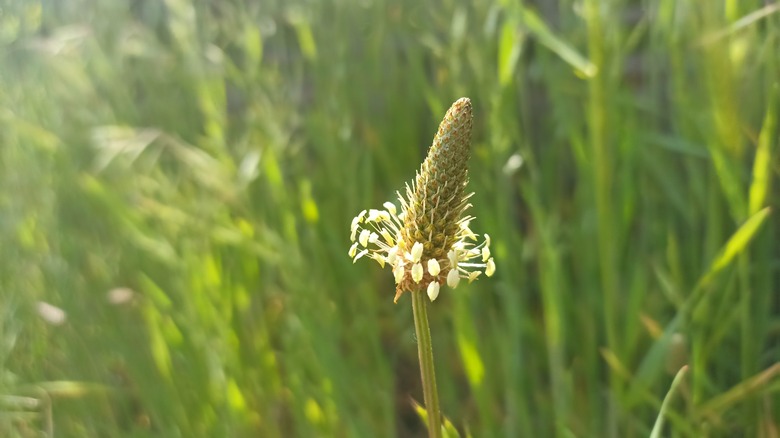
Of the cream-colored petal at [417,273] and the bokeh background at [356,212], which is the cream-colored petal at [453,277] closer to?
the cream-colored petal at [417,273]

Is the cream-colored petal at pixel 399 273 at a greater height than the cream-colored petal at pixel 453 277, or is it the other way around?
the cream-colored petal at pixel 399 273

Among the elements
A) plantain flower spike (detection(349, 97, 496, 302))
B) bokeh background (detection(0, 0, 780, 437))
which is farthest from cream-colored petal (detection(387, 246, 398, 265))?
bokeh background (detection(0, 0, 780, 437))

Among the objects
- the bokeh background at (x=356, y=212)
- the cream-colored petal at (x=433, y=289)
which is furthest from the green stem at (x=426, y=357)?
the bokeh background at (x=356, y=212)

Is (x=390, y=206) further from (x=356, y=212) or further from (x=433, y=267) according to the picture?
(x=356, y=212)

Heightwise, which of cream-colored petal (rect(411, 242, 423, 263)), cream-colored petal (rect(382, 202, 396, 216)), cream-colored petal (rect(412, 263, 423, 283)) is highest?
cream-colored petal (rect(382, 202, 396, 216))

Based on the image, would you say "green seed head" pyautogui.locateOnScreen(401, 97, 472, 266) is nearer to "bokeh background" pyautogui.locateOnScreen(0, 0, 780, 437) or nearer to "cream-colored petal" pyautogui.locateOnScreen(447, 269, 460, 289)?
"cream-colored petal" pyautogui.locateOnScreen(447, 269, 460, 289)
